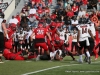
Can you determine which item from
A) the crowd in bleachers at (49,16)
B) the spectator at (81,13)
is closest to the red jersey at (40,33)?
the crowd in bleachers at (49,16)

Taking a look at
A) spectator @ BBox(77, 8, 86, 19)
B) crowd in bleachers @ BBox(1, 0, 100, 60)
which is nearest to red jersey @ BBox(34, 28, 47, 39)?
crowd in bleachers @ BBox(1, 0, 100, 60)

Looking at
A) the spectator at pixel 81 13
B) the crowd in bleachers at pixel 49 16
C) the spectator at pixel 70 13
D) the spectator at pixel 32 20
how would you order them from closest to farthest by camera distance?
1. the crowd in bleachers at pixel 49 16
2. the spectator at pixel 81 13
3. the spectator at pixel 32 20
4. the spectator at pixel 70 13

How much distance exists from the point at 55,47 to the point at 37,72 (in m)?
7.02

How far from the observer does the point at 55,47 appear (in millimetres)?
18656

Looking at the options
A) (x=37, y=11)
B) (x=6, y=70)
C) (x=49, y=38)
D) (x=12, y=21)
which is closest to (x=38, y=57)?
(x=49, y=38)

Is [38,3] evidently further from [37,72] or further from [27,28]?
[37,72]

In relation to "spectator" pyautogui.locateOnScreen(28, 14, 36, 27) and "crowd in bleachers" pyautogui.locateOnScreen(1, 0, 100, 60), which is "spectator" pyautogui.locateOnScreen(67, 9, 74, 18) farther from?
"spectator" pyautogui.locateOnScreen(28, 14, 36, 27)

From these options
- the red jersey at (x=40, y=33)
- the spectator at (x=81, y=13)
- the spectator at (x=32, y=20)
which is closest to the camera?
the red jersey at (x=40, y=33)

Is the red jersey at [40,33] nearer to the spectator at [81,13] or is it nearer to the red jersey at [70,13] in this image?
the spectator at [81,13]

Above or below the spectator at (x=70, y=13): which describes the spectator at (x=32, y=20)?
below

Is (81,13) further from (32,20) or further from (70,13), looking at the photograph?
(32,20)

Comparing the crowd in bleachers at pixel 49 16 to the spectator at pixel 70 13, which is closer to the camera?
the crowd in bleachers at pixel 49 16

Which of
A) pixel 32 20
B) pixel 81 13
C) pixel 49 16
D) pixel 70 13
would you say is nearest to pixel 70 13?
pixel 70 13

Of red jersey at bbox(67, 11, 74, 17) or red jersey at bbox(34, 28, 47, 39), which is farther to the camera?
red jersey at bbox(67, 11, 74, 17)
